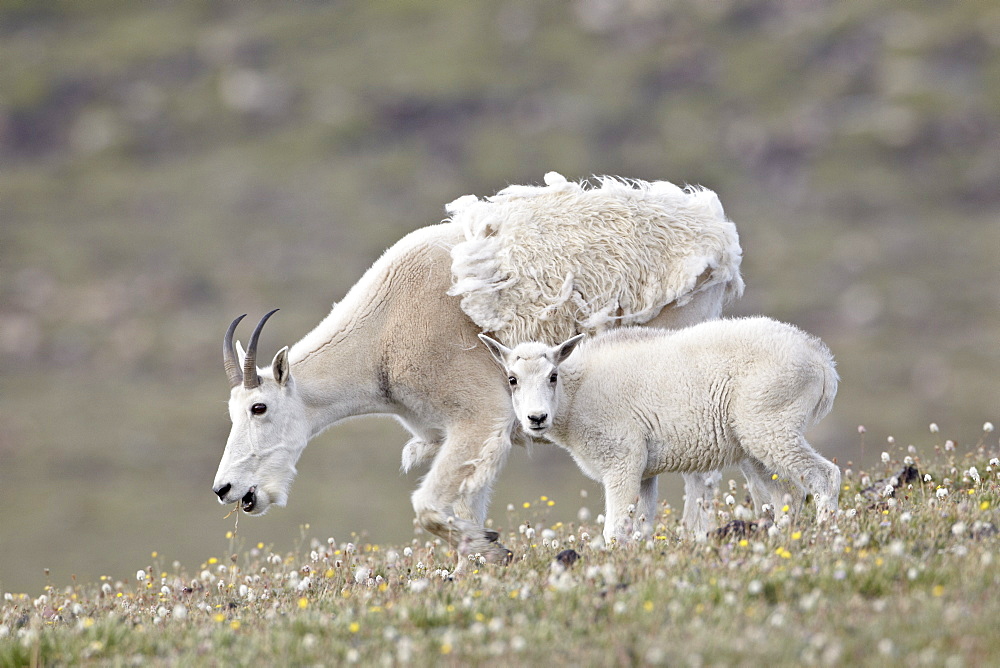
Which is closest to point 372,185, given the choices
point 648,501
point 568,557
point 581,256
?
point 581,256

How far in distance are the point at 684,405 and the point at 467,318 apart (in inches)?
81.5

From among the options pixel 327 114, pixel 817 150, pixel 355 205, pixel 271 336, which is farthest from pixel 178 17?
pixel 271 336

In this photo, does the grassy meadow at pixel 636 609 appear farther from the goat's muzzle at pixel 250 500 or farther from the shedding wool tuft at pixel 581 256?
the shedding wool tuft at pixel 581 256

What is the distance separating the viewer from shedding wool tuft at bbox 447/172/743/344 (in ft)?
34.5

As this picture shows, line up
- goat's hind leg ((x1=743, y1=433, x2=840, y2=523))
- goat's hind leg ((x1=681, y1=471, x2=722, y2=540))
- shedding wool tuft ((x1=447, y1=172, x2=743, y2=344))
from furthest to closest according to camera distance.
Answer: shedding wool tuft ((x1=447, y1=172, x2=743, y2=344)) < goat's hind leg ((x1=681, y1=471, x2=722, y2=540)) < goat's hind leg ((x1=743, y1=433, x2=840, y2=523))

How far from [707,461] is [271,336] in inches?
2569

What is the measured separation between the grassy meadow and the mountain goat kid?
2.20 feet

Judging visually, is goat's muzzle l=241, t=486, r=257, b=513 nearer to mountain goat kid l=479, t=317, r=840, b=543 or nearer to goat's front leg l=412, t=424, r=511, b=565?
goat's front leg l=412, t=424, r=511, b=565

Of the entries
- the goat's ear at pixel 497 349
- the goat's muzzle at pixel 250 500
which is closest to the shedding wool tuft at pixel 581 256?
the goat's ear at pixel 497 349

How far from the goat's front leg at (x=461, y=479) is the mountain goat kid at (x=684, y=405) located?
20.7 inches

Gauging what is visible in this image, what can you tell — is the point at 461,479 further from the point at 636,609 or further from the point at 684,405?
the point at 636,609

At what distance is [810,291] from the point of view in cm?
8294

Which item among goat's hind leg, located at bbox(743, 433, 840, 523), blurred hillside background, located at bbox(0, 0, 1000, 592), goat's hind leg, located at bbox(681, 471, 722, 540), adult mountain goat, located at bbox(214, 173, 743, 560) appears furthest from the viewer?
blurred hillside background, located at bbox(0, 0, 1000, 592)

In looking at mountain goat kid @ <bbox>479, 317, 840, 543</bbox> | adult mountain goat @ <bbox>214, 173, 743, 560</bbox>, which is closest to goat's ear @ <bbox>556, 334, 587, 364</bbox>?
mountain goat kid @ <bbox>479, 317, 840, 543</bbox>
